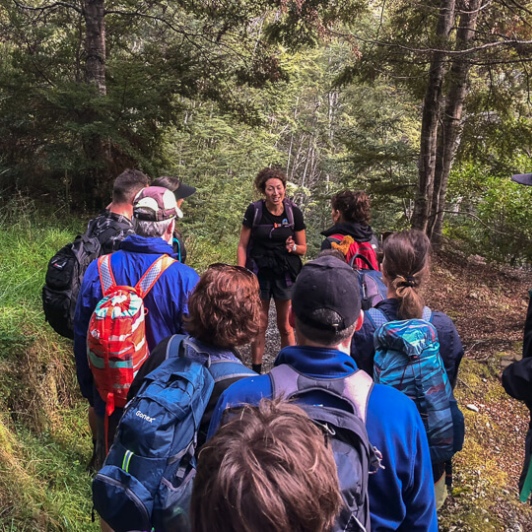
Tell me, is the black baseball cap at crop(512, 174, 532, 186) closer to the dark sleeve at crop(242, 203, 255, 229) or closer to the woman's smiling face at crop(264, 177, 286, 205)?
the woman's smiling face at crop(264, 177, 286, 205)

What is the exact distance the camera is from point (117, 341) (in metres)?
2.42

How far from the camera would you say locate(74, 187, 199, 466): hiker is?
8.70 feet

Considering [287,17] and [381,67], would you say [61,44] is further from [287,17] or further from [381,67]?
[381,67]

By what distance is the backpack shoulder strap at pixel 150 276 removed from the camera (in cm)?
263

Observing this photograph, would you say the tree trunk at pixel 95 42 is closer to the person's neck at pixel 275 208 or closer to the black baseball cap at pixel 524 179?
the person's neck at pixel 275 208

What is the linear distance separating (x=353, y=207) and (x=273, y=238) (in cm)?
102

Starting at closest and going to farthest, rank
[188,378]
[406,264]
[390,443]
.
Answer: [390,443]
[188,378]
[406,264]

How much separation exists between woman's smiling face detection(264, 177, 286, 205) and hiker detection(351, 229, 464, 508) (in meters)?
2.01

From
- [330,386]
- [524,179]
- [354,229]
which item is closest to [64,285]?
[354,229]

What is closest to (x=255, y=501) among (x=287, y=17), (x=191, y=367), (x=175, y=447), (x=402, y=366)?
(x=175, y=447)

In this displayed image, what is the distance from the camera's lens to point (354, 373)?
1491 millimetres

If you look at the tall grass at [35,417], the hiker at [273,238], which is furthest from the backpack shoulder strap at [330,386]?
the hiker at [273,238]

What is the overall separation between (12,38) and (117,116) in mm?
2767

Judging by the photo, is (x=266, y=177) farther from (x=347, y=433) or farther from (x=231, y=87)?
(x=231, y=87)
